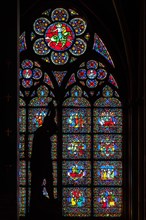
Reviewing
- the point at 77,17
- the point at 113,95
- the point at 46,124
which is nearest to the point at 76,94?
the point at 113,95

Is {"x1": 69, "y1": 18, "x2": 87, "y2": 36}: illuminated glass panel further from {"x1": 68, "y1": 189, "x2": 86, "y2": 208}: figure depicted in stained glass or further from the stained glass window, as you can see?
{"x1": 68, "y1": 189, "x2": 86, "y2": 208}: figure depicted in stained glass

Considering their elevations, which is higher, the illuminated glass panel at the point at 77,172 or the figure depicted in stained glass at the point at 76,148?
the figure depicted in stained glass at the point at 76,148

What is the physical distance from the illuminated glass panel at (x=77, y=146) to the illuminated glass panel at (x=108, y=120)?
1.38ft

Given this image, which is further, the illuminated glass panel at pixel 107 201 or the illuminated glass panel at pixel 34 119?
the illuminated glass panel at pixel 34 119

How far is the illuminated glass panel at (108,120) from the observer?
1747 cm

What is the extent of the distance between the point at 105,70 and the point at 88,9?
1.72 m

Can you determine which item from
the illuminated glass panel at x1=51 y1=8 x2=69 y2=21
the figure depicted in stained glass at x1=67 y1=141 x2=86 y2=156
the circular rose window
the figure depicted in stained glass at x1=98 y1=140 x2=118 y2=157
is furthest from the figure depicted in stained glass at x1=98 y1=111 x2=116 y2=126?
the illuminated glass panel at x1=51 y1=8 x2=69 y2=21

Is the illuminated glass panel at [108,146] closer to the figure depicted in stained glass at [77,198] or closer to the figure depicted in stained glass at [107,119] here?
the figure depicted in stained glass at [107,119]

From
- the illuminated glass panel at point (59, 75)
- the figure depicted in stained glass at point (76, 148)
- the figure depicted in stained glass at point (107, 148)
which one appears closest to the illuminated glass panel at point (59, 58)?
the illuminated glass panel at point (59, 75)

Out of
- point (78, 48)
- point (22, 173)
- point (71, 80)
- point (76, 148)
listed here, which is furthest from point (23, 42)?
point (22, 173)

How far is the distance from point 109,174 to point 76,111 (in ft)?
6.30

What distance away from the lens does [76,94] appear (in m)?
17.6

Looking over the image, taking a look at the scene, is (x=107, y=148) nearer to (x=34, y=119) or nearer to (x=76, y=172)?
(x=76, y=172)
